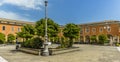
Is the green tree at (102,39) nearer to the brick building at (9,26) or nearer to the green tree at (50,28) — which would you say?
the green tree at (50,28)

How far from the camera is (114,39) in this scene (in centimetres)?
5716

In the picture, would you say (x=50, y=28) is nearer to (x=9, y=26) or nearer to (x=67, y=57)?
(x=67, y=57)

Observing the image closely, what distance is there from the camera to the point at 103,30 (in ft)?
199

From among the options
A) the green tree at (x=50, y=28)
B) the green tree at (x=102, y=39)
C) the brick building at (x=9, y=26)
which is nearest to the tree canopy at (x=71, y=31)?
the green tree at (x=50, y=28)

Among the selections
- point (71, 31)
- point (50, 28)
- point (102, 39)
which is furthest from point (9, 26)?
point (50, 28)

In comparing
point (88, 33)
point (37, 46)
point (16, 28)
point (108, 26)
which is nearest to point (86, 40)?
point (88, 33)

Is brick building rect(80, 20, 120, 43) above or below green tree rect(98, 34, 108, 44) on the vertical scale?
above

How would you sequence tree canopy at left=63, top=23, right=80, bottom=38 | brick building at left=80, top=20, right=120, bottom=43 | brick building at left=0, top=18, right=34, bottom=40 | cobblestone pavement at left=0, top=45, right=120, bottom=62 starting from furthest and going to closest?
1. brick building at left=0, top=18, right=34, bottom=40
2. brick building at left=80, top=20, right=120, bottom=43
3. tree canopy at left=63, top=23, right=80, bottom=38
4. cobblestone pavement at left=0, top=45, right=120, bottom=62

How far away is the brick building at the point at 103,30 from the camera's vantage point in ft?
187

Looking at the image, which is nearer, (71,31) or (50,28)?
(50,28)

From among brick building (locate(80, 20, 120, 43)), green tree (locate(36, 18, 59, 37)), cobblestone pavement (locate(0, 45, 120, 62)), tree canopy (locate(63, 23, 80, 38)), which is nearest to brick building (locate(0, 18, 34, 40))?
brick building (locate(80, 20, 120, 43))

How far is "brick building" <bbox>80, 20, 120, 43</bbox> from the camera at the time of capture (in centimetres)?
5697

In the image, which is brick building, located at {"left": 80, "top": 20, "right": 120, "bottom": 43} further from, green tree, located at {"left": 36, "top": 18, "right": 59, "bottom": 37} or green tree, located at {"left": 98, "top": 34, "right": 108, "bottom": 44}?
green tree, located at {"left": 36, "top": 18, "right": 59, "bottom": 37}

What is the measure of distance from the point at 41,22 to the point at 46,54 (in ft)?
33.5
